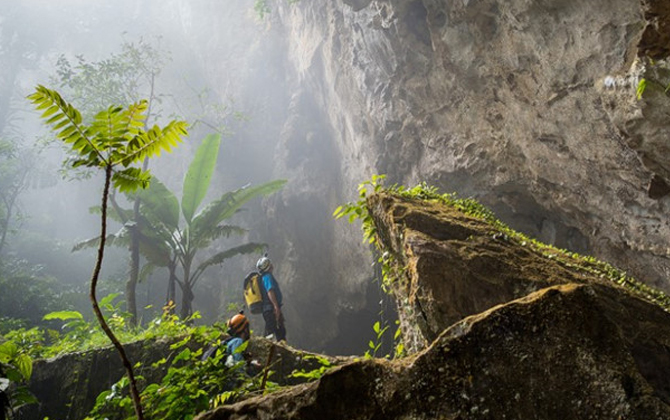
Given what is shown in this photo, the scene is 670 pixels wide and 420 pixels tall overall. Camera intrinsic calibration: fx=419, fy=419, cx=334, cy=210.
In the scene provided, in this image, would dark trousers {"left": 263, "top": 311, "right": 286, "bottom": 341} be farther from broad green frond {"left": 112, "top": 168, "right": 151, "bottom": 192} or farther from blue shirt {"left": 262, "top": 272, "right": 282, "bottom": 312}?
broad green frond {"left": 112, "top": 168, "right": 151, "bottom": 192}

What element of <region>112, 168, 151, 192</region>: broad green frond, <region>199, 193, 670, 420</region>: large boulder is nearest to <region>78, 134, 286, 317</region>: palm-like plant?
<region>112, 168, 151, 192</region>: broad green frond

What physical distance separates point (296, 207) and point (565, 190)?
9.15 meters

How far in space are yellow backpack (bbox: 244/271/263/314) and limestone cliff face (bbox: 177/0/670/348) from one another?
3665 millimetres

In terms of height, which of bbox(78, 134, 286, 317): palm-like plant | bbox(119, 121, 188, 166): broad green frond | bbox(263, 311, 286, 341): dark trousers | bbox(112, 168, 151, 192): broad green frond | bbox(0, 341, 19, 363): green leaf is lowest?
bbox(263, 311, 286, 341): dark trousers

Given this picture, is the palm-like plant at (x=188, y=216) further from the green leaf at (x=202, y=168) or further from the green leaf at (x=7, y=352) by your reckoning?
the green leaf at (x=7, y=352)

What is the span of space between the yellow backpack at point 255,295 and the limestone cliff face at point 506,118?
3.67 meters

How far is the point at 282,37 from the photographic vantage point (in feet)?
52.4

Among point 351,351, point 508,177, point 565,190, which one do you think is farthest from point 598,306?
point 351,351

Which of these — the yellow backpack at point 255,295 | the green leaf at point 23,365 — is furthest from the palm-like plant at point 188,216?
the green leaf at point 23,365

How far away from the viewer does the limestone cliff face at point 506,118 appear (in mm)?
4160

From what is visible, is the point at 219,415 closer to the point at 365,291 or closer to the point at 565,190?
the point at 565,190

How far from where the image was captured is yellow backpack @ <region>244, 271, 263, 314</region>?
6766mm

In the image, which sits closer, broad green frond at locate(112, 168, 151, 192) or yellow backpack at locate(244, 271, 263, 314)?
broad green frond at locate(112, 168, 151, 192)

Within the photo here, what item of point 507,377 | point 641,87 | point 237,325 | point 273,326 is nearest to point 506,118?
point 641,87
